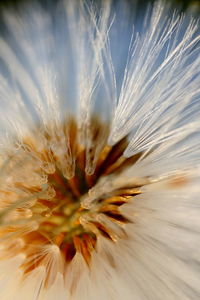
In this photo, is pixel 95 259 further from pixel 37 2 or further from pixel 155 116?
pixel 37 2

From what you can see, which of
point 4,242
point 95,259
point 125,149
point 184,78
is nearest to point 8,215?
point 4,242

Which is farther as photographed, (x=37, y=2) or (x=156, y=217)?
(x=37, y=2)

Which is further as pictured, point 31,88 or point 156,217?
point 31,88

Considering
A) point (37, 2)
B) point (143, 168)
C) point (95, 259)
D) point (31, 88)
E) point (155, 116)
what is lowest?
point (95, 259)

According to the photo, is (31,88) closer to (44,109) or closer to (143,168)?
(44,109)

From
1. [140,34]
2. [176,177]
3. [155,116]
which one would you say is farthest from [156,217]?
[140,34]

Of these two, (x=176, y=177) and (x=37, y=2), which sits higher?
(x=37, y=2)
